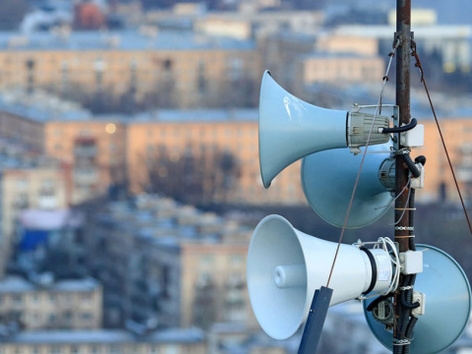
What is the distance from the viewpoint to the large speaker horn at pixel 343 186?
10.9 ft

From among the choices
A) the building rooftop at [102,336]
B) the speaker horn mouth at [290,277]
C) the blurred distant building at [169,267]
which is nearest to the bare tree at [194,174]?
the blurred distant building at [169,267]

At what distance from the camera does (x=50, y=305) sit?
85.5ft

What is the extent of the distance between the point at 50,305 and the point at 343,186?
→ 74.8 feet

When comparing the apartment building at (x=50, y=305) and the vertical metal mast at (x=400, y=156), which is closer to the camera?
the vertical metal mast at (x=400, y=156)

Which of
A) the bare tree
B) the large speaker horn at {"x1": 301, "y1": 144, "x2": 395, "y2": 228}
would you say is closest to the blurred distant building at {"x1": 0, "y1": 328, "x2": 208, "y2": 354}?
the bare tree

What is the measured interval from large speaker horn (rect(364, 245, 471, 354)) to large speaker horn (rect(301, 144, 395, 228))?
0.34 ft

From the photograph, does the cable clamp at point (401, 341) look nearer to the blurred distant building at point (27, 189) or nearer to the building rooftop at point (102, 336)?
the building rooftop at point (102, 336)

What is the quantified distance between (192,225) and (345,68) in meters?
12.3

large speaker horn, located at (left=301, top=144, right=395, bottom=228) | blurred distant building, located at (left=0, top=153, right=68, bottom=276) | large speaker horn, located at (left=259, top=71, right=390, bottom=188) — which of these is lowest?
blurred distant building, located at (left=0, top=153, right=68, bottom=276)

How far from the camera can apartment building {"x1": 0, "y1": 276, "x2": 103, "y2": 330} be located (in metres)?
25.6

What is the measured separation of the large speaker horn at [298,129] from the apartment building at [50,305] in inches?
869

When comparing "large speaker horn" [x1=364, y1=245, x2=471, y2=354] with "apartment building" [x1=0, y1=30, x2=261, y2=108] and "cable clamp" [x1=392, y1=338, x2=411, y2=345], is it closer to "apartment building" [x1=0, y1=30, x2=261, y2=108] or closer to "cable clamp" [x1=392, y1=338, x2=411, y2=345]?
"cable clamp" [x1=392, y1=338, x2=411, y2=345]

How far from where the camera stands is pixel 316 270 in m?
3.11

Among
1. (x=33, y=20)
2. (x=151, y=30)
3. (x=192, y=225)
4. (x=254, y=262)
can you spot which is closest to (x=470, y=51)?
(x=151, y=30)
